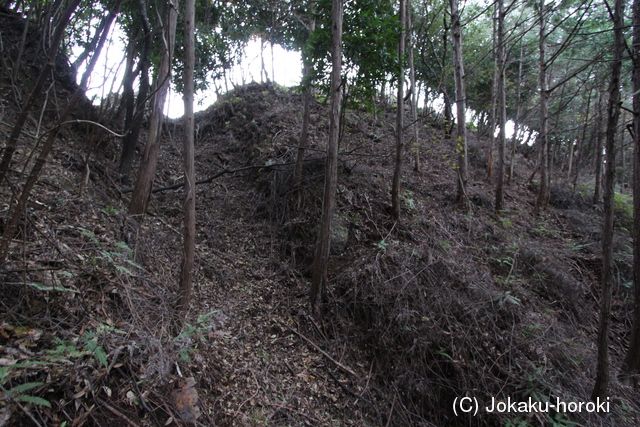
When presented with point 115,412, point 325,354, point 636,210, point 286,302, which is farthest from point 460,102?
point 115,412

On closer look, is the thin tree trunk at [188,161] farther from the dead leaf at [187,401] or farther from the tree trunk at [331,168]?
the tree trunk at [331,168]

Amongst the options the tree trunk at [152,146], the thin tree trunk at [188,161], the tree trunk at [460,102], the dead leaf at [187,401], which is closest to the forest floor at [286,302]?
the dead leaf at [187,401]

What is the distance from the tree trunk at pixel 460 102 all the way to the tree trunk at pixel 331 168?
428 centimetres

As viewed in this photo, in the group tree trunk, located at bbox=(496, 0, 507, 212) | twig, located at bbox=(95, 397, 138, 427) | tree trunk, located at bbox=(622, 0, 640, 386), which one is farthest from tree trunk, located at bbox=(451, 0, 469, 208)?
twig, located at bbox=(95, 397, 138, 427)

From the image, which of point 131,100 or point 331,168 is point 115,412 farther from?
point 131,100

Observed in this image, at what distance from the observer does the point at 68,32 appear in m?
7.36

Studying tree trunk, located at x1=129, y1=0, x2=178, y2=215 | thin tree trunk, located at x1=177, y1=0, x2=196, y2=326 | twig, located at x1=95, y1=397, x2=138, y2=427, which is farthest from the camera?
tree trunk, located at x1=129, y1=0, x2=178, y2=215

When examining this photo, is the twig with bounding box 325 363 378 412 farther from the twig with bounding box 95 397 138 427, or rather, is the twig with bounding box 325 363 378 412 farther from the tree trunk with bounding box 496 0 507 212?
the tree trunk with bounding box 496 0 507 212

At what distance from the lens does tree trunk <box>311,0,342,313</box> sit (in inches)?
209

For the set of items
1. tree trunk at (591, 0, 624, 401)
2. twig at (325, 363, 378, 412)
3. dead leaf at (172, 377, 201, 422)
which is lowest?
twig at (325, 363, 378, 412)

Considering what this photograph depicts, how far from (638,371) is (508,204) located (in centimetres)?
597

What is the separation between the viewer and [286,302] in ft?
19.4

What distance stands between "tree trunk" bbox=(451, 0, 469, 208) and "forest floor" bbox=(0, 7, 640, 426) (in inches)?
21.6

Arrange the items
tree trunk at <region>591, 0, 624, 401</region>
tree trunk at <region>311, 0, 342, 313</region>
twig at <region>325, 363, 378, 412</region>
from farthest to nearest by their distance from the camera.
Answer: tree trunk at <region>311, 0, 342, 313</region>
twig at <region>325, 363, 378, 412</region>
tree trunk at <region>591, 0, 624, 401</region>
